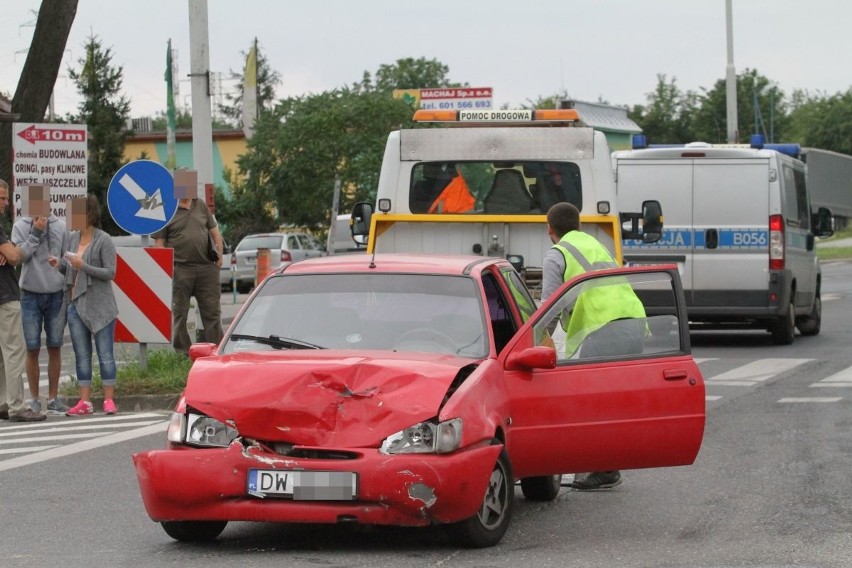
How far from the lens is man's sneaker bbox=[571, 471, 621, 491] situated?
31.9ft

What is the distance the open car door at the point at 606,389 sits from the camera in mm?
8156

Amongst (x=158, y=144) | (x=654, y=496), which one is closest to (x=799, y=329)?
(x=654, y=496)

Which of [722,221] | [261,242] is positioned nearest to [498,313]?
[722,221]

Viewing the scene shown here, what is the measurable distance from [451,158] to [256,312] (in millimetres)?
7478

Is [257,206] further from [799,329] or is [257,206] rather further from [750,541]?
[750,541]

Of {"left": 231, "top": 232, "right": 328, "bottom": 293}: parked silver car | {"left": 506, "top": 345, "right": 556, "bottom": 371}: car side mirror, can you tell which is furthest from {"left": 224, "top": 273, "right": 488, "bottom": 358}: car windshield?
{"left": 231, "top": 232, "right": 328, "bottom": 293}: parked silver car

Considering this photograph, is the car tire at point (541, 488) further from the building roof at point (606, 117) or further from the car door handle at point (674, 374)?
the building roof at point (606, 117)

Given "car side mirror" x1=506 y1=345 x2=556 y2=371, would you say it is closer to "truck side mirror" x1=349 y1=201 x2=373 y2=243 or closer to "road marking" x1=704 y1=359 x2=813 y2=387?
"truck side mirror" x1=349 y1=201 x2=373 y2=243

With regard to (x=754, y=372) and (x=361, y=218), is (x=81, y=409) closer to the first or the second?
(x=361, y=218)

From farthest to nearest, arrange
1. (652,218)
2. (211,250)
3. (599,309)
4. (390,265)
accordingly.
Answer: (652,218) < (211,250) < (599,309) < (390,265)

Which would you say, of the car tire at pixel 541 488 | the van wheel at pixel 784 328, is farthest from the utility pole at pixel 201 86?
the car tire at pixel 541 488

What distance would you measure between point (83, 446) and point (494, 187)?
17.1 feet

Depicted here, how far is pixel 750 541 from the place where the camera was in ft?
25.3

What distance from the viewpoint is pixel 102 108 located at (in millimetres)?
56312
